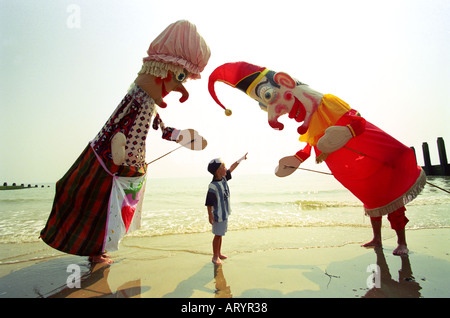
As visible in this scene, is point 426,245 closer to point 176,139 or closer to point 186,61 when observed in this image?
point 176,139

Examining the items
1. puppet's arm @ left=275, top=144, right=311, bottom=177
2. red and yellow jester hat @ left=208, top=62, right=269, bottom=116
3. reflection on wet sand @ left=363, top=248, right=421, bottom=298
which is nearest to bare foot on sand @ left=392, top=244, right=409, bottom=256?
reflection on wet sand @ left=363, top=248, right=421, bottom=298

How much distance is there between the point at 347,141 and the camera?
254 centimetres

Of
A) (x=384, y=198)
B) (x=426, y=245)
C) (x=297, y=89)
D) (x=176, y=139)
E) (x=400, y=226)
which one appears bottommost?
(x=426, y=245)

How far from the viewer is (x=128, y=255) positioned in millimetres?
3299

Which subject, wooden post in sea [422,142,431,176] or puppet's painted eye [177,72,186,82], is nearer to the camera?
puppet's painted eye [177,72,186,82]

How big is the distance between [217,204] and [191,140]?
821 millimetres

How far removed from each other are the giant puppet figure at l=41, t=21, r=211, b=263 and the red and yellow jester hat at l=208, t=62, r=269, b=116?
0.96ft

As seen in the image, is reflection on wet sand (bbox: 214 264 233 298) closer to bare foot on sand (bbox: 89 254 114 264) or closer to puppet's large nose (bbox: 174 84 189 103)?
bare foot on sand (bbox: 89 254 114 264)

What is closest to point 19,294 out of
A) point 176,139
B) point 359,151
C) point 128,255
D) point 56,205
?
point 56,205

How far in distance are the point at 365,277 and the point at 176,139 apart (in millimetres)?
2390

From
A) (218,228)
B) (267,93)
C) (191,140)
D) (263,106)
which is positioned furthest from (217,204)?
(267,93)

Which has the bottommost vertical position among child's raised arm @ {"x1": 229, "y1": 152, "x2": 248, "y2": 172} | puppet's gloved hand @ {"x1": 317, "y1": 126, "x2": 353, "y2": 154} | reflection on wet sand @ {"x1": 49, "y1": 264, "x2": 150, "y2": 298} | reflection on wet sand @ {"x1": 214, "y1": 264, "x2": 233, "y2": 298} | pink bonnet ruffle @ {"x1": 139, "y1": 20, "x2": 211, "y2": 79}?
reflection on wet sand @ {"x1": 214, "y1": 264, "x2": 233, "y2": 298}

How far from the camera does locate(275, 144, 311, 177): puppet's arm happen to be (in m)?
3.09

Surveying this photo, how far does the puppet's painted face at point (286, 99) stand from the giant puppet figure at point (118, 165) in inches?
31.9
